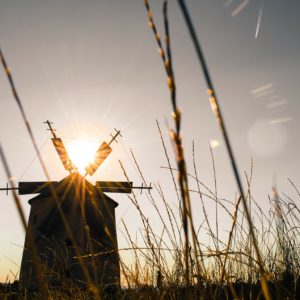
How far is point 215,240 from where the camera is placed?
2109mm

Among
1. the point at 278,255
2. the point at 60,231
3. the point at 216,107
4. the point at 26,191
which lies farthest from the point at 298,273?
the point at 26,191

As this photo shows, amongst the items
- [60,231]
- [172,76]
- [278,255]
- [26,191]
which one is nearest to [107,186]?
[60,231]

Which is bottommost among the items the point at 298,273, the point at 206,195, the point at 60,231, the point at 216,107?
the point at 298,273

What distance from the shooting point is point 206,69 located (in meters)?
0.43

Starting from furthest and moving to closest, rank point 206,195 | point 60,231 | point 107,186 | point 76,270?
point 107,186, point 60,231, point 76,270, point 206,195

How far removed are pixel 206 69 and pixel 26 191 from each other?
17386 mm

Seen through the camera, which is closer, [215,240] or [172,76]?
[172,76]

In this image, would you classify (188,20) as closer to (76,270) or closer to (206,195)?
(206,195)

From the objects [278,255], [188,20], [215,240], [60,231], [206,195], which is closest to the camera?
[188,20]

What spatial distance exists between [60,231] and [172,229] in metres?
12.6

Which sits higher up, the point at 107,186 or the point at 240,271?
the point at 107,186

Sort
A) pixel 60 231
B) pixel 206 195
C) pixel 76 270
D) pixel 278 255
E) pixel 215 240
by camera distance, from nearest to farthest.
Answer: pixel 206 195 < pixel 215 240 < pixel 278 255 < pixel 76 270 < pixel 60 231

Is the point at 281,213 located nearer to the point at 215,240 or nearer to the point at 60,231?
the point at 215,240

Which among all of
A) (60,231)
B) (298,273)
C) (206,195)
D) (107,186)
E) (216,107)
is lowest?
(298,273)
